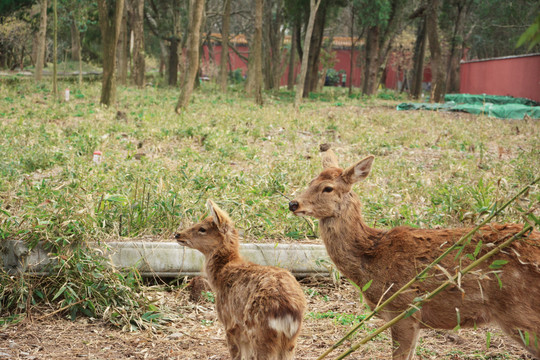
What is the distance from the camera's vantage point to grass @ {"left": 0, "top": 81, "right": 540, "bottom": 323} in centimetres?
598

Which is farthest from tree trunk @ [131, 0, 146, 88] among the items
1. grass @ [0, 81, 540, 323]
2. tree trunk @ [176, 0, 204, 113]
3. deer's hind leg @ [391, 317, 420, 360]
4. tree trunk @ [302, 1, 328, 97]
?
deer's hind leg @ [391, 317, 420, 360]

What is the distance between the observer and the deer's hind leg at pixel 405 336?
401cm

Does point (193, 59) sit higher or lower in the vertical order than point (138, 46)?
lower

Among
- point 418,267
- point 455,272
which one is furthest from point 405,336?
point 455,272

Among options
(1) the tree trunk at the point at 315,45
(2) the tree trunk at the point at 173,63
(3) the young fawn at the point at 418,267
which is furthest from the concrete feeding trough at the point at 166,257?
(2) the tree trunk at the point at 173,63

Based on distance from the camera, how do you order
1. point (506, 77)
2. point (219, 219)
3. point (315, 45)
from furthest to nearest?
point (506, 77), point (315, 45), point (219, 219)

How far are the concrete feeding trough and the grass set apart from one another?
5.8 inches

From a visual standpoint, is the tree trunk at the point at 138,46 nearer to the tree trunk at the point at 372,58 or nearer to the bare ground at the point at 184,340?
the tree trunk at the point at 372,58

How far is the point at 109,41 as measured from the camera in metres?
17.6

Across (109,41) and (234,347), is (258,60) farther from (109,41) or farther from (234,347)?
(234,347)

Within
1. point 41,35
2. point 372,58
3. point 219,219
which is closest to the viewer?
point 219,219

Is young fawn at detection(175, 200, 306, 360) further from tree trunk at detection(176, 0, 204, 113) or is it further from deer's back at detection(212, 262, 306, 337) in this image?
tree trunk at detection(176, 0, 204, 113)

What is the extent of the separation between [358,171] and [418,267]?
84cm

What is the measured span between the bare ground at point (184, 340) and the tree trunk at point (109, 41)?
1334 cm
